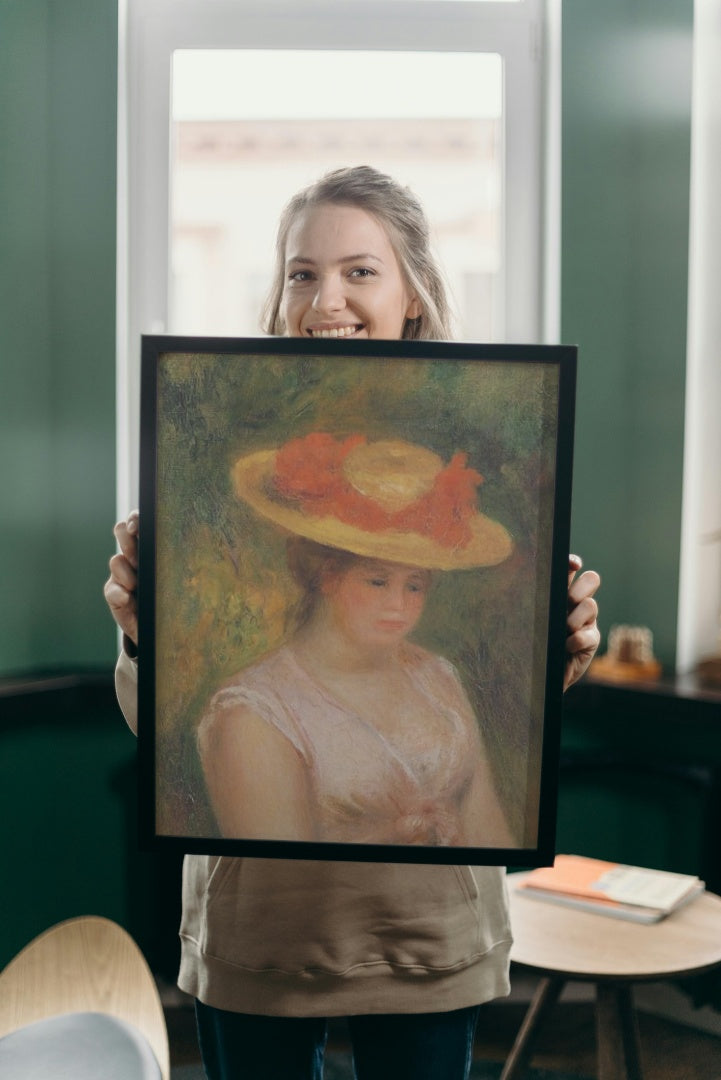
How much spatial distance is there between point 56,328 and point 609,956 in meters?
1.86

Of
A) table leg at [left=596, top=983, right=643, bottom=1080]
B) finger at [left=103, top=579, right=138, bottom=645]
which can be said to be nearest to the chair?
finger at [left=103, top=579, right=138, bottom=645]

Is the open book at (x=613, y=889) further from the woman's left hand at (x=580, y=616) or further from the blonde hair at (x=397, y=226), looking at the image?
the blonde hair at (x=397, y=226)

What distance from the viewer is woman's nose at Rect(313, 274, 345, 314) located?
1131mm

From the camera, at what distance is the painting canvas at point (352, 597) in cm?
100

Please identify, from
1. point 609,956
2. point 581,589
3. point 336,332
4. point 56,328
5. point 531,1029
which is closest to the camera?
point 581,589

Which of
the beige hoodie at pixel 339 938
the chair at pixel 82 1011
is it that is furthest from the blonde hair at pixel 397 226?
the chair at pixel 82 1011

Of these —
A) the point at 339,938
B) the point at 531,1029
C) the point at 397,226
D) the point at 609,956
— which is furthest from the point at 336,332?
the point at 531,1029

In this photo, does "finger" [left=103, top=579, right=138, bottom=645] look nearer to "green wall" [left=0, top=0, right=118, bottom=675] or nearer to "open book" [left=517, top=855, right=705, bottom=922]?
"open book" [left=517, top=855, right=705, bottom=922]

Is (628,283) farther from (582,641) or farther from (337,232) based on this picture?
(582,641)

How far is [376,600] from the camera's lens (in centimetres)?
102

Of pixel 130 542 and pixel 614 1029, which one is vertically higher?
pixel 130 542

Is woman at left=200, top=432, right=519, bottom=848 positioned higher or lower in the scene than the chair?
higher

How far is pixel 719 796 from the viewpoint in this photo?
7.66 feet

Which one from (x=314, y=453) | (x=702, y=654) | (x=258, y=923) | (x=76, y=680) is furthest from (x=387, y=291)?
(x=702, y=654)
